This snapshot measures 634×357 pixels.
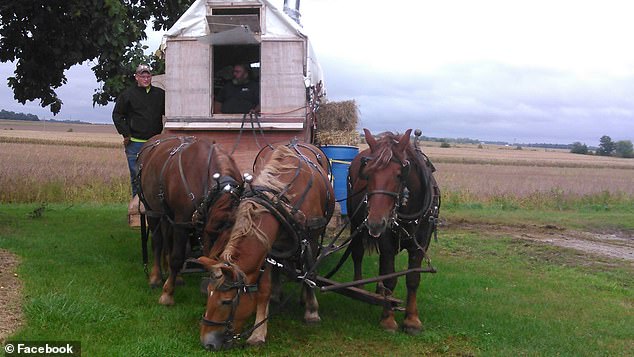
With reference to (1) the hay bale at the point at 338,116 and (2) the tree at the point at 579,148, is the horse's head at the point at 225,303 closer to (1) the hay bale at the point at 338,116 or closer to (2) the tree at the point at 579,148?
(1) the hay bale at the point at 338,116

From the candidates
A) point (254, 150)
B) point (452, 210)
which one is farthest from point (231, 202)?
point (452, 210)

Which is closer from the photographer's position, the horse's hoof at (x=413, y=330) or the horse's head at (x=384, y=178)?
the horse's head at (x=384, y=178)

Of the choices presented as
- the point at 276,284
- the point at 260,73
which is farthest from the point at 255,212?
the point at 260,73

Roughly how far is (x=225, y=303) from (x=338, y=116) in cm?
606

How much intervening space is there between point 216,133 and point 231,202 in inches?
118

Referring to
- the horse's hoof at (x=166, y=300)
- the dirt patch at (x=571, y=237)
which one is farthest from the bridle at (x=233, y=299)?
the dirt patch at (x=571, y=237)

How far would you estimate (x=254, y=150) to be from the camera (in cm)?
788

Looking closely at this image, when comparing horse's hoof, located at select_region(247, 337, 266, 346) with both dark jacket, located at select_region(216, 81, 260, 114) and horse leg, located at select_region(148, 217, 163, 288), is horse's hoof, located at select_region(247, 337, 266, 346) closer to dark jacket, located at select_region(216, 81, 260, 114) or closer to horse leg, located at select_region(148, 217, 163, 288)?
horse leg, located at select_region(148, 217, 163, 288)

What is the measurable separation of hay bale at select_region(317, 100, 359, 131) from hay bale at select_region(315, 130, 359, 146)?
12cm

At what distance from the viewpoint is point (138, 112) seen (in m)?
8.55

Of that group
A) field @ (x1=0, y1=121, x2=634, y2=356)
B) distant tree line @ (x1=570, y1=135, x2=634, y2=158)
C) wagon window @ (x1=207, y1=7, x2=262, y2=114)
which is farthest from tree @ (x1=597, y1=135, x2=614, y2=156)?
wagon window @ (x1=207, y1=7, x2=262, y2=114)

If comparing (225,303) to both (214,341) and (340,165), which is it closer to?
(214,341)

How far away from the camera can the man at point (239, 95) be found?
8.67m

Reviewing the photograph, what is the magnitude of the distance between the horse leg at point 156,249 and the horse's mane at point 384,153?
3108 millimetres
